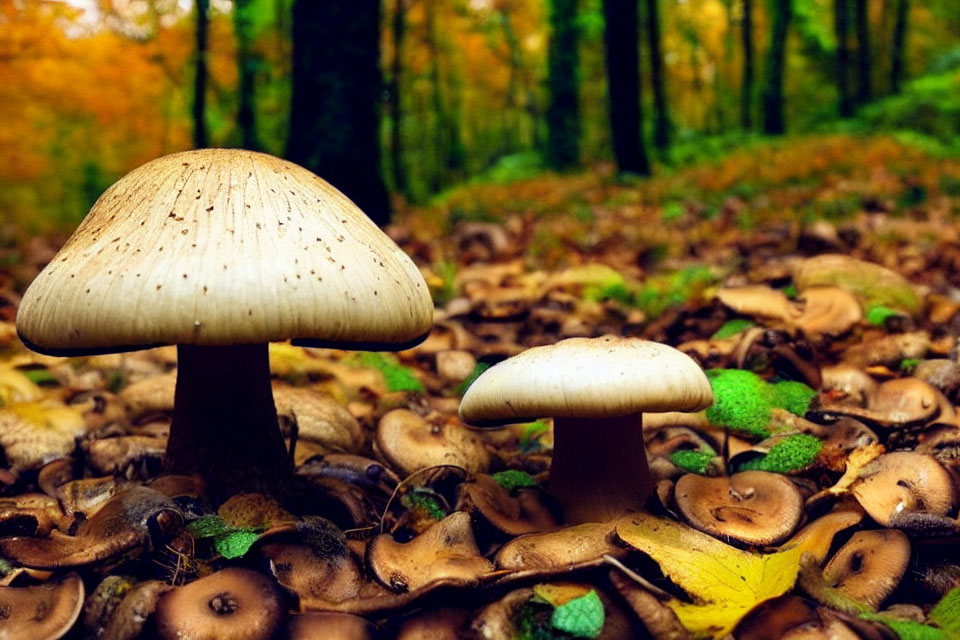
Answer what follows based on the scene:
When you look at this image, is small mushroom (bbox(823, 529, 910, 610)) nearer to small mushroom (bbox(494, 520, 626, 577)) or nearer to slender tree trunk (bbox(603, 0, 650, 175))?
small mushroom (bbox(494, 520, 626, 577))

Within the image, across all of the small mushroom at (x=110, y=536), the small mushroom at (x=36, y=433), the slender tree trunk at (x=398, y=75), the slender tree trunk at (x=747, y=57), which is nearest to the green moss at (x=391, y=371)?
the small mushroom at (x=36, y=433)

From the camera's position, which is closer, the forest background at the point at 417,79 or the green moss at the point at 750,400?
the green moss at the point at 750,400

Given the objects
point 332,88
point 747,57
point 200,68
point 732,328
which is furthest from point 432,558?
point 747,57

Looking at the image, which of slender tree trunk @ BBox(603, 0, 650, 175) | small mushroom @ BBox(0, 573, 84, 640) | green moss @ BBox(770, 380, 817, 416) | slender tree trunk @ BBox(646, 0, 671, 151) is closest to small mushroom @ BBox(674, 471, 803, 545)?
A: green moss @ BBox(770, 380, 817, 416)

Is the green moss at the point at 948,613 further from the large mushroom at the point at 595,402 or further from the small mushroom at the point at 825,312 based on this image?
the small mushroom at the point at 825,312

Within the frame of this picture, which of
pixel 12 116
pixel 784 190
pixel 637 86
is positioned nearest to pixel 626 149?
pixel 637 86

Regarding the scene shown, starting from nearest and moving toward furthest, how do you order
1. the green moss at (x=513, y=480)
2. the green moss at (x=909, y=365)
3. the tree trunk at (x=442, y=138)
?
the green moss at (x=513, y=480)
the green moss at (x=909, y=365)
the tree trunk at (x=442, y=138)

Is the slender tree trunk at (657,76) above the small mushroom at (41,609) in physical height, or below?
above
